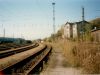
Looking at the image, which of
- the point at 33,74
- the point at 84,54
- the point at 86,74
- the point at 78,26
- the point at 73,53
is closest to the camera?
the point at 86,74

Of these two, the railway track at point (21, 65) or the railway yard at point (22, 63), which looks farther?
the railway yard at point (22, 63)

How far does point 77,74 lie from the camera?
37.2 ft

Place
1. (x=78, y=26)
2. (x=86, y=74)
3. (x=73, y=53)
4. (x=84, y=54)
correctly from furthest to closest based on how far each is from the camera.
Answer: (x=78, y=26)
(x=73, y=53)
(x=84, y=54)
(x=86, y=74)

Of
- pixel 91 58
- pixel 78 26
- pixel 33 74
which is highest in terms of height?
pixel 78 26

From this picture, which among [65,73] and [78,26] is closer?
[65,73]

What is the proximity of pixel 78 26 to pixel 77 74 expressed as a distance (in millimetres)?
81332

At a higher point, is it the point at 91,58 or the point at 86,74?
the point at 91,58

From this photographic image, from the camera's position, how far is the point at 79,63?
14656mm

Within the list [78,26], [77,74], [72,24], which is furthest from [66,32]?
[77,74]

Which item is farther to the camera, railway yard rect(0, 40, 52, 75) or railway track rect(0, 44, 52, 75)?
railway yard rect(0, 40, 52, 75)

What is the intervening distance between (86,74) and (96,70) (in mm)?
763

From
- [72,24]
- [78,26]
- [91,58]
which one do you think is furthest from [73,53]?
[72,24]

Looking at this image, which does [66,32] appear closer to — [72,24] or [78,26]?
[72,24]

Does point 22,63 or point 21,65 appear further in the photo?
point 22,63
